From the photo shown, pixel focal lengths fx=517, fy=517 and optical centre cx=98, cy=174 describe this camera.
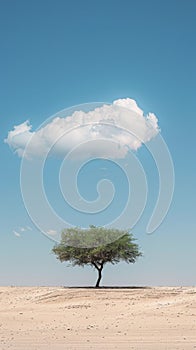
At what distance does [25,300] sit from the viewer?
124 feet

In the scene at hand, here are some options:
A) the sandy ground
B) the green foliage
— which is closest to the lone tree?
the green foliage

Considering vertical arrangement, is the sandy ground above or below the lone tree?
below

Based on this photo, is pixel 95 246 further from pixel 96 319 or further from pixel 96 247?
pixel 96 319

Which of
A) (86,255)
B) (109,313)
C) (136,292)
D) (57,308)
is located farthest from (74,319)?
(86,255)

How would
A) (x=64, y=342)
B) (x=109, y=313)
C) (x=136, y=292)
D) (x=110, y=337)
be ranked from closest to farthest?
1. (x=64, y=342)
2. (x=110, y=337)
3. (x=109, y=313)
4. (x=136, y=292)

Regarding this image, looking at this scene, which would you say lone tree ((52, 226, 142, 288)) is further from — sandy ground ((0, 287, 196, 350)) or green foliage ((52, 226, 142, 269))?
sandy ground ((0, 287, 196, 350))

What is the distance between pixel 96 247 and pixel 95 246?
0.44 ft

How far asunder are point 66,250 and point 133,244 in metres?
6.26

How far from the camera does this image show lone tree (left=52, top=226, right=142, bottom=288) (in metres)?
47.0

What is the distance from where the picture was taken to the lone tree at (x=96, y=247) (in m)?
47.0

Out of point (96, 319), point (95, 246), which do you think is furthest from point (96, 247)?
point (96, 319)

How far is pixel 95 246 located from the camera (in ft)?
153

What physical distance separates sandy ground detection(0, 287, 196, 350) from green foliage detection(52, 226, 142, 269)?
6.77 metres

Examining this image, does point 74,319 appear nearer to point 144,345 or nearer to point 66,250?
point 144,345
